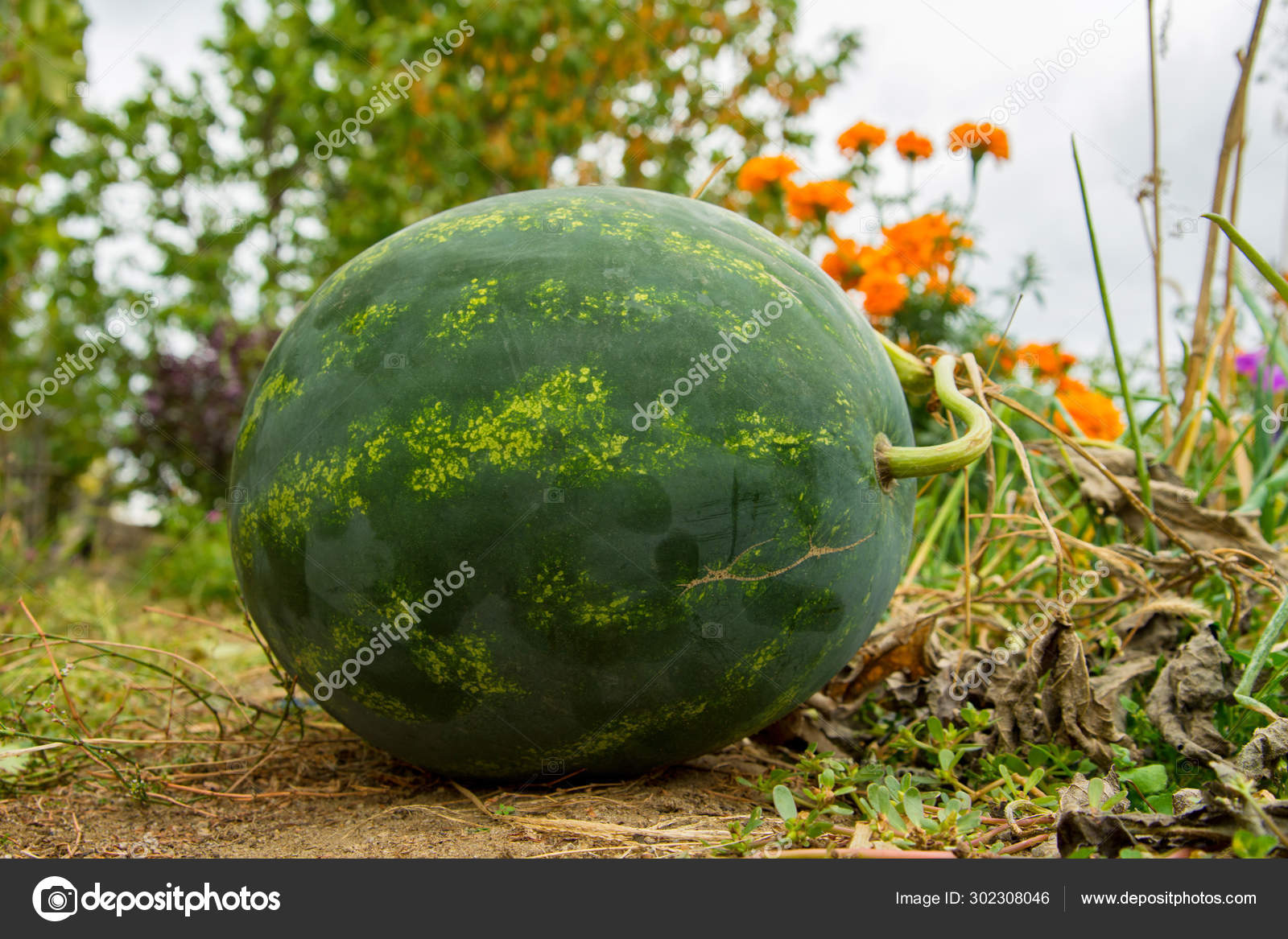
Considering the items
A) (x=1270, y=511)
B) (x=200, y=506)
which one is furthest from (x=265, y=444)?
(x=200, y=506)

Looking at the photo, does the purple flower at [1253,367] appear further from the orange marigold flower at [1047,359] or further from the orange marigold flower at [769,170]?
the orange marigold flower at [769,170]

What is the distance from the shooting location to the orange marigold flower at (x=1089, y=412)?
139 inches

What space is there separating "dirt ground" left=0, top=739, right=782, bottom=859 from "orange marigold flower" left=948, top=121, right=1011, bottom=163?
2.41m

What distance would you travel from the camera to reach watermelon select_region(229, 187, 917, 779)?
1538mm

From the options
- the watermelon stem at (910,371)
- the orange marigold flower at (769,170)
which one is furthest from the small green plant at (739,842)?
the orange marigold flower at (769,170)

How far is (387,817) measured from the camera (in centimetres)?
176

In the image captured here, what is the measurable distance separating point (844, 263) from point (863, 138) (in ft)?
1.68

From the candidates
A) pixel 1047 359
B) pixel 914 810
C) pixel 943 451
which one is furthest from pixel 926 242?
pixel 914 810

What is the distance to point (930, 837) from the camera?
4.69 ft

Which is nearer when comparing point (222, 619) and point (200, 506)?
point (222, 619)

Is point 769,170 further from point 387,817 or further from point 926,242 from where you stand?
point 387,817
